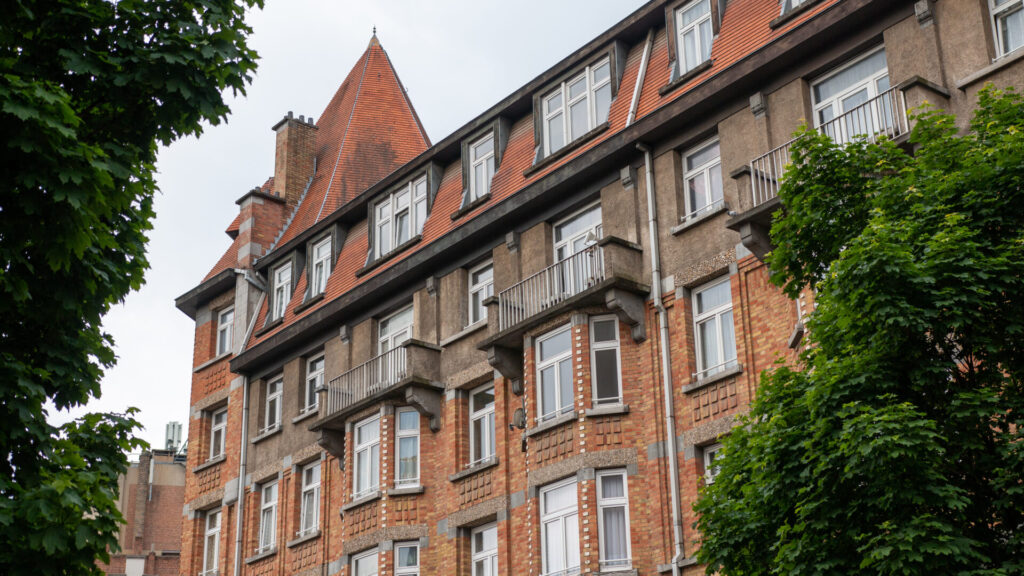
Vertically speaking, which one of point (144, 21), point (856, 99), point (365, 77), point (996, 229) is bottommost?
point (996, 229)

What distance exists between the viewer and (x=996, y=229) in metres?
15.2

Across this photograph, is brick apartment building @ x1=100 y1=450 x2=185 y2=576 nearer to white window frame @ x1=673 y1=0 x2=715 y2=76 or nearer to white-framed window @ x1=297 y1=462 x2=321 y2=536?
white-framed window @ x1=297 y1=462 x2=321 y2=536

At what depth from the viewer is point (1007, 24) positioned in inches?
874

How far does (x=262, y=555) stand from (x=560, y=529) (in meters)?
11.2

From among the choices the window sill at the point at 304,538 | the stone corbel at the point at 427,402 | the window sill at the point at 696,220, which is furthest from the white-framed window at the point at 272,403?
the window sill at the point at 696,220

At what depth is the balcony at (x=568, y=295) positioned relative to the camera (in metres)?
26.2

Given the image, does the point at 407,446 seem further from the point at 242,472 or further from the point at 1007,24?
the point at 1007,24

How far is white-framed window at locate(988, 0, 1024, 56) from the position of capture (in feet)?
72.1

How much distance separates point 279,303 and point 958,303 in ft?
84.7

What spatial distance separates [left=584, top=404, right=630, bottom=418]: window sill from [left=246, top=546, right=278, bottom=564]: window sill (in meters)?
11.8

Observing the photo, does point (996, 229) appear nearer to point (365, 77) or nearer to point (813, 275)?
point (813, 275)

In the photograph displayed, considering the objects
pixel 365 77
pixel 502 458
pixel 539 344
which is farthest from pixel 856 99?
pixel 365 77

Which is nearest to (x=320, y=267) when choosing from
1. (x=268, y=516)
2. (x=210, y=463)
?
(x=210, y=463)

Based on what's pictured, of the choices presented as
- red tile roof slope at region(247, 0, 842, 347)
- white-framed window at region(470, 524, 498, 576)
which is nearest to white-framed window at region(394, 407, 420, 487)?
white-framed window at region(470, 524, 498, 576)
